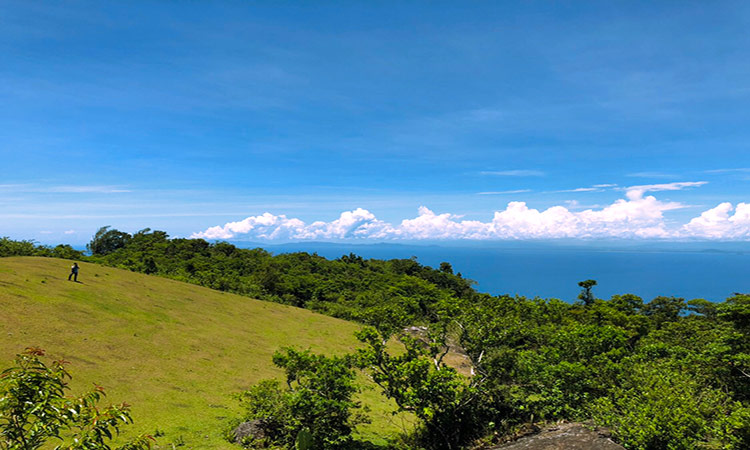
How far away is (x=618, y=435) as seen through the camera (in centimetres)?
1432

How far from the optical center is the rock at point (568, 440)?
46.7ft

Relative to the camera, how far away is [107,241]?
3637 inches

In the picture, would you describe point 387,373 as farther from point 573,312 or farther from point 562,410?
point 573,312

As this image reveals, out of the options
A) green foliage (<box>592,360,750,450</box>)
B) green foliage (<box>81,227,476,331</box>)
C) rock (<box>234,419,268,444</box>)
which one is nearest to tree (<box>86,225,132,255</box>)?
green foliage (<box>81,227,476,331</box>)

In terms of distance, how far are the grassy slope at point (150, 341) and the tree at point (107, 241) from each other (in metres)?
59.2

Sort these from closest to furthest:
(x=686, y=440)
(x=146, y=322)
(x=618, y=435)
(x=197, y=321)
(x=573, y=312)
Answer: (x=686, y=440) → (x=618, y=435) → (x=146, y=322) → (x=197, y=321) → (x=573, y=312)

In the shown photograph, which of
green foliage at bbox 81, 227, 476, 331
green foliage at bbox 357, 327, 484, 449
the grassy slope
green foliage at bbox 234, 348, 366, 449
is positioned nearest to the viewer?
green foliage at bbox 234, 348, 366, 449

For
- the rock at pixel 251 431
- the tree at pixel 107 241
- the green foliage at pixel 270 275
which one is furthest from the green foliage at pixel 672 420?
the tree at pixel 107 241

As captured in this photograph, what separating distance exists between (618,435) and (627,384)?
4.67 m

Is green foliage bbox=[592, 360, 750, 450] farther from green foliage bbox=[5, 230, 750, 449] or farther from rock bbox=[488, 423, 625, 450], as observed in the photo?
rock bbox=[488, 423, 625, 450]

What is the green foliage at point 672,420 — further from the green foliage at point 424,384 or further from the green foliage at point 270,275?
the green foliage at point 270,275

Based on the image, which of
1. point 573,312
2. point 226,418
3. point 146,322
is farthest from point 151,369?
point 573,312

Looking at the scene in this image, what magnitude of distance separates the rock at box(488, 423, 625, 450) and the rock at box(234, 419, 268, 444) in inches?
445

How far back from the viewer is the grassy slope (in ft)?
60.7
